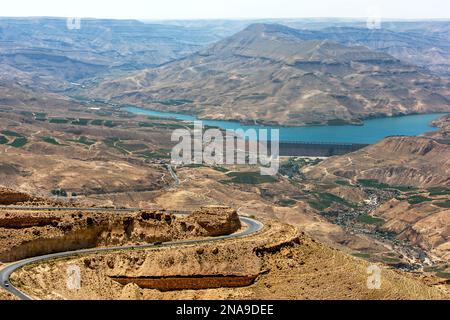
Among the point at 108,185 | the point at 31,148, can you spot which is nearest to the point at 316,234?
the point at 108,185

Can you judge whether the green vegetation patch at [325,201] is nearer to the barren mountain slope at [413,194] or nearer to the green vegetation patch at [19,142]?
the barren mountain slope at [413,194]

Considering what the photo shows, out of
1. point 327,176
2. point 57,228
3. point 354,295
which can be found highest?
point 57,228

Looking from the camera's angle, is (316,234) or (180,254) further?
(316,234)

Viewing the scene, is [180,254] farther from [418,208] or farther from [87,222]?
[418,208]

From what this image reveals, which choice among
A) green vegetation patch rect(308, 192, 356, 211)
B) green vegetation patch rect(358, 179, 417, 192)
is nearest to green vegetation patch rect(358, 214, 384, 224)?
green vegetation patch rect(308, 192, 356, 211)

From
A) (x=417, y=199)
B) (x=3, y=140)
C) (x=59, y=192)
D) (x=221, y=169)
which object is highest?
(x=3, y=140)

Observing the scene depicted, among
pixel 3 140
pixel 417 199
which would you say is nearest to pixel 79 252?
pixel 417 199

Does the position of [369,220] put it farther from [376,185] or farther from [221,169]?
[221,169]

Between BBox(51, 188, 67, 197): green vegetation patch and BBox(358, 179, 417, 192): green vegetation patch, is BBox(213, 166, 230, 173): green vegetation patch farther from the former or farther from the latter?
BBox(51, 188, 67, 197): green vegetation patch
